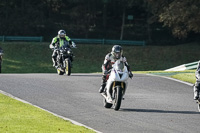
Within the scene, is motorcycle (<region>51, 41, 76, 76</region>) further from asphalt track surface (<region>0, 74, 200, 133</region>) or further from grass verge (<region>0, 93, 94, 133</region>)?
grass verge (<region>0, 93, 94, 133</region>)

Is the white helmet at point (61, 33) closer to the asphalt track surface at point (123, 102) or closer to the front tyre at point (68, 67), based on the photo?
the front tyre at point (68, 67)

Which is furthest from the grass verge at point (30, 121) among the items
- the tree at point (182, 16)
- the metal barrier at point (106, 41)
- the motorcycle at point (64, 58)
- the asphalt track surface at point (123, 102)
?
the metal barrier at point (106, 41)

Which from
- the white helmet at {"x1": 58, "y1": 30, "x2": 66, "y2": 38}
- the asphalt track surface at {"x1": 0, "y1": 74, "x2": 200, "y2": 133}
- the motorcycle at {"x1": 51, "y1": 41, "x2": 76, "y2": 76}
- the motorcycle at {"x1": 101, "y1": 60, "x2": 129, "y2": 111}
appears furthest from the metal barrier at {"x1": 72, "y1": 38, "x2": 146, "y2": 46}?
the motorcycle at {"x1": 101, "y1": 60, "x2": 129, "y2": 111}

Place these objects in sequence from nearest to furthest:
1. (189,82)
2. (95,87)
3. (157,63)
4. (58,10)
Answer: (95,87) → (189,82) → (157,63) → (58,10)

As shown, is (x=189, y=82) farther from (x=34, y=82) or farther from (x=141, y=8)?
(x=141, y=8)

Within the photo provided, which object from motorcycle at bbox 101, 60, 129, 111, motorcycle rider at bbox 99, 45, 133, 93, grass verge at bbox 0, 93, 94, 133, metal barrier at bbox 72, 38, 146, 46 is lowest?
metal barrier at bbox 72, 38, 146, 46

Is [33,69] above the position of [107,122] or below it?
below

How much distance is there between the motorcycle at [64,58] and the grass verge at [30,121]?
11783mm

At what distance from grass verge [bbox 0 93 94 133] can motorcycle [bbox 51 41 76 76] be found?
11783 mm

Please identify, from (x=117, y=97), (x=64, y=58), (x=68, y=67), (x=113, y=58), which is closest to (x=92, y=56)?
(x=64, y=58)

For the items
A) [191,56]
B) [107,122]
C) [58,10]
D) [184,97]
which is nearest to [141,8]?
[58,10]

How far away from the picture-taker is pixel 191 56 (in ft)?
176

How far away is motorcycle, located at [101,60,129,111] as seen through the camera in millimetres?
16078

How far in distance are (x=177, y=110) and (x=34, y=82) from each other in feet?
25.3
